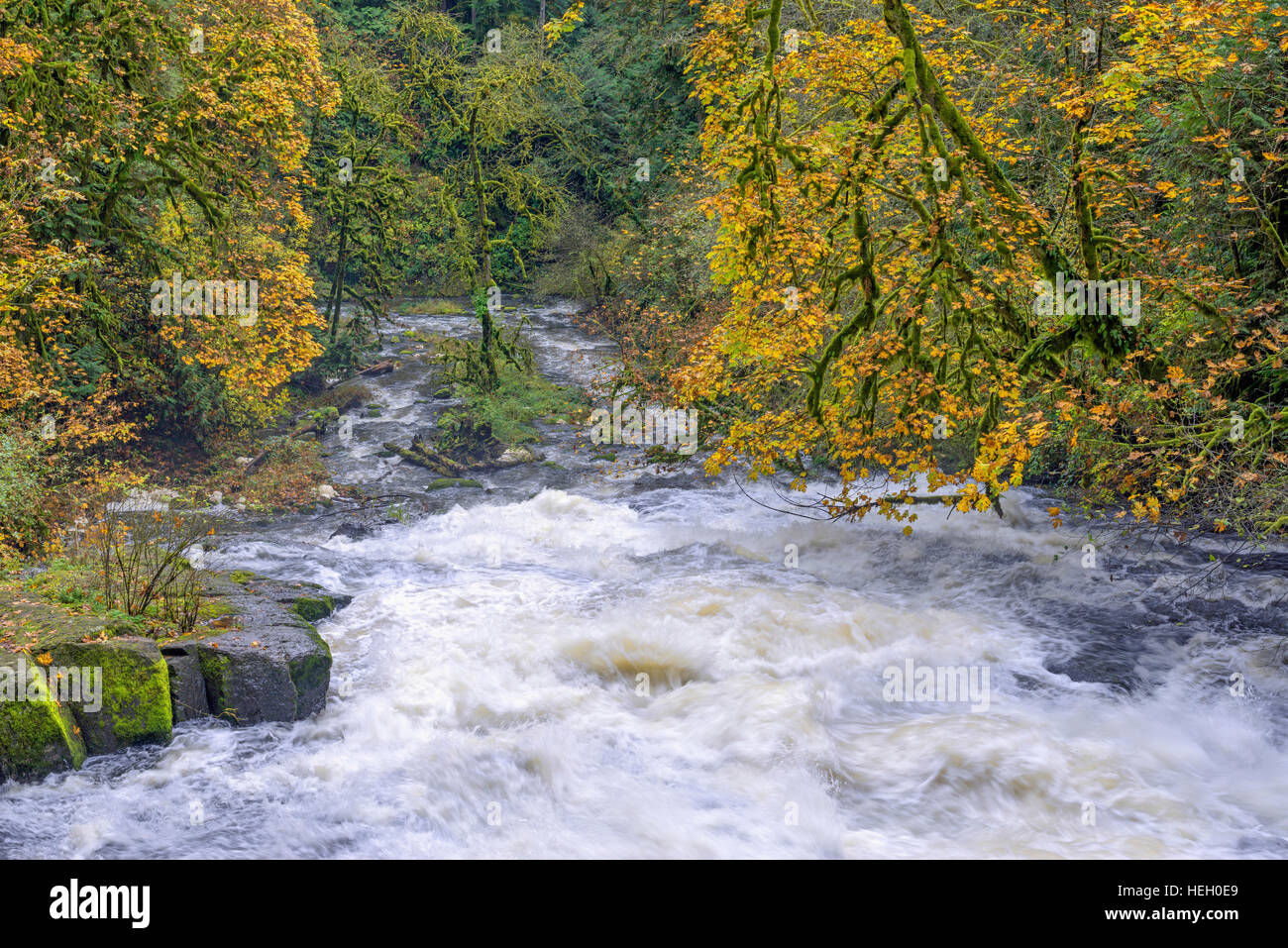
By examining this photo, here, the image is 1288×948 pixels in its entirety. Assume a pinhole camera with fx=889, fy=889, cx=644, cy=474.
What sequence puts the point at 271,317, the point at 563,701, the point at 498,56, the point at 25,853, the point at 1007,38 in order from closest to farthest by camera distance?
the point at 25,853
the point at 563,701
the point at 1007,38
the point at 271,317
the point at 498,56

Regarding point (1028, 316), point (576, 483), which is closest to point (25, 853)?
point (1028, 316)

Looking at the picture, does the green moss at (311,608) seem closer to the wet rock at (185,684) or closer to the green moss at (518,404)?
the wet rock at (185,684)

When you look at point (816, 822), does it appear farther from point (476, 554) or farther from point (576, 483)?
point (576, 483)

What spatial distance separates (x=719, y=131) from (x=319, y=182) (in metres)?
14.1

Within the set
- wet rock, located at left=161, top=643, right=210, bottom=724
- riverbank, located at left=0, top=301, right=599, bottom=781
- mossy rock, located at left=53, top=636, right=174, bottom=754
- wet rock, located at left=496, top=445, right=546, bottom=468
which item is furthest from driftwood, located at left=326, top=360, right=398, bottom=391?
mossy rock, located at left=53, top=636, right=174, bottom=754

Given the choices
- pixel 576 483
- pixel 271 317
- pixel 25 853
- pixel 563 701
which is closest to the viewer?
pixel 25 853

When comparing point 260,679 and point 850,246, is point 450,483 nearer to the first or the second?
point 260,679

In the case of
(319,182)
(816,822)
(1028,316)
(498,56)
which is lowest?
(816,822)

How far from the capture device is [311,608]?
954 cm

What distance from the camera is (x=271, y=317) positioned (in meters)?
13.9

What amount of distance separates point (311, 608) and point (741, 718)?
15.8ft

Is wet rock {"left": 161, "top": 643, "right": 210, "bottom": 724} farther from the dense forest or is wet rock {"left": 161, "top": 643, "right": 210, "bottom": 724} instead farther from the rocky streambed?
the dense forest

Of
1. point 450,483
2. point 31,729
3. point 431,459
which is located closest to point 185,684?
point 31,729

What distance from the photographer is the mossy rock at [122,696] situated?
21.7 feet
